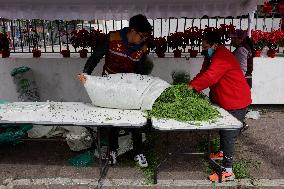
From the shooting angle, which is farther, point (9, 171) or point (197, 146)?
point (197, 146)

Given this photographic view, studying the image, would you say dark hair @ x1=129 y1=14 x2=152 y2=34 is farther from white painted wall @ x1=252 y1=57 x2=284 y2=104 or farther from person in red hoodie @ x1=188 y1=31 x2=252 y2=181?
white painted wall @ x1=252 y1=57 x2=284 y2=104

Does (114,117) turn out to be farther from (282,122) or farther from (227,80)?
(282,122)

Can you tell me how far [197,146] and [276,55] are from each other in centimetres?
332

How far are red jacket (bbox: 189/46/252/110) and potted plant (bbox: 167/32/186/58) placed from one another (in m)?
2.52

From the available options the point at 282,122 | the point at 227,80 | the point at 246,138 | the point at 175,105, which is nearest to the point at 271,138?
the point at 246,138

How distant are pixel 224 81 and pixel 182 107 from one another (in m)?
0.66

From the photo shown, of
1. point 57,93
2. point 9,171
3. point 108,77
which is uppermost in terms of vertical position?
point 108,77

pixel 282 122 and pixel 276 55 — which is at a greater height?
pixel 276 55

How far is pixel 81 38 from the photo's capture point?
277 inches

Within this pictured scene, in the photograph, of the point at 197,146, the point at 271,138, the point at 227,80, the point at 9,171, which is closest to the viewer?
the point at 227,80

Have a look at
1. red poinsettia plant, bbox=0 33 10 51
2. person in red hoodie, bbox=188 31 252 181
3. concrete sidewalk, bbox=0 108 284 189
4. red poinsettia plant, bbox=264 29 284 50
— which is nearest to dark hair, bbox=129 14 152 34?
person in red hoodie, bbox=188 31 252 181

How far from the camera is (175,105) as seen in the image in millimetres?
4141

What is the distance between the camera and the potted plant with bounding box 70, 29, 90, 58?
275 inches

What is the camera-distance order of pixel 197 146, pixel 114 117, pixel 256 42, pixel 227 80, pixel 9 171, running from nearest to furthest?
pixel 114 117
pixel 227 80
pixel 9 171
pixel 197 146
pixel 256 42
